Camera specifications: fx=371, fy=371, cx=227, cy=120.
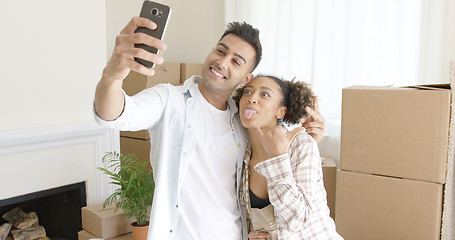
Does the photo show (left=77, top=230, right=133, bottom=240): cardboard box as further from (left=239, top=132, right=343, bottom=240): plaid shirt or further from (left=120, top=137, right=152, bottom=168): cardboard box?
(left=239, top=132, right=343, bottom=240): plaid shirt

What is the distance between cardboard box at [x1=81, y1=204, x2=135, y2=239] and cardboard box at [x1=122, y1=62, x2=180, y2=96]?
3.06 ft

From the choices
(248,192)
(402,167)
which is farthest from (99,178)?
(402,167)

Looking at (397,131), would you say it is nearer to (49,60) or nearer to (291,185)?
(291,185)

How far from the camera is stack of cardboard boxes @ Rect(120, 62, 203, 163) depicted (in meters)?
2.57

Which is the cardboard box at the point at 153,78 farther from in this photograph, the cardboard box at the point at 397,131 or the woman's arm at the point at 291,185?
the woman's arm at the point at 291,185

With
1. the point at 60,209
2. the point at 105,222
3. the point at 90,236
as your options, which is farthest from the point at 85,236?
the point at 60,209

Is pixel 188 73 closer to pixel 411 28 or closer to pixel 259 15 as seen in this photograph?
pixel 259 15

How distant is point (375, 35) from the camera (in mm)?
2322

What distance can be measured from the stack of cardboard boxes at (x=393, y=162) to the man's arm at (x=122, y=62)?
943 mm

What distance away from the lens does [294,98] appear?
4.33ft

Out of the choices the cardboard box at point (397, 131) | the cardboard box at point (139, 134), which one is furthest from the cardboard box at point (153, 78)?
the cardboard box at point (397, 131)

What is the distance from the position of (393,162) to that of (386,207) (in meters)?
0.18

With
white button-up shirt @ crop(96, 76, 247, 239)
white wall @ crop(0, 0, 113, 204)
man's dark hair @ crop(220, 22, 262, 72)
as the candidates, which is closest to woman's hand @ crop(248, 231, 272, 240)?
white button-up shirt @ crop(96, 76, 247, 239)

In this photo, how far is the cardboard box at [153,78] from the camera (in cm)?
254
